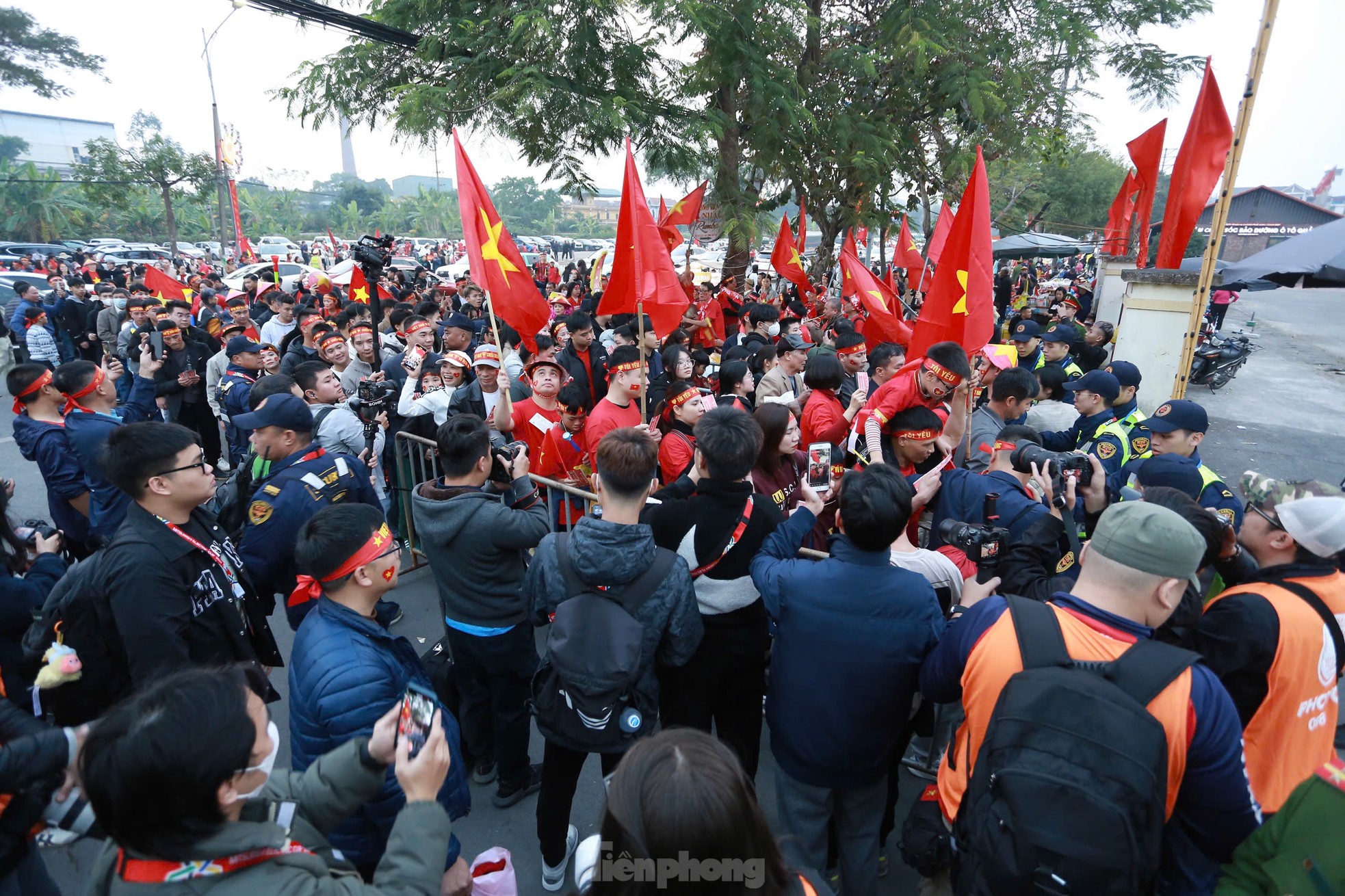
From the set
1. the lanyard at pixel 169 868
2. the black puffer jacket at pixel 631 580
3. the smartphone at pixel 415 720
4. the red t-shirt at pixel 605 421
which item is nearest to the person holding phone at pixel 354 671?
the smartphone at pixel 415 720

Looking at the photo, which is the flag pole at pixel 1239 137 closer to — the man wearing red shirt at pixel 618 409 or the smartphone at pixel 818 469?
the smartphone at pixel 818 469

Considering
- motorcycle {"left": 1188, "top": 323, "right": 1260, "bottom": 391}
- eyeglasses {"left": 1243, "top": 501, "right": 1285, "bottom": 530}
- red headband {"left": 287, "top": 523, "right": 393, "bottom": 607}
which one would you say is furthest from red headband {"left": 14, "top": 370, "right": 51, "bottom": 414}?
motorcycle {"left": 1188, "top": 323, "right": 1260, "bottom": 391}

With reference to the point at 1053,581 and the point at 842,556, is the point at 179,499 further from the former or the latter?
the point at 1053,581

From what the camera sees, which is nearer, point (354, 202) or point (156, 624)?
point (156, 624)

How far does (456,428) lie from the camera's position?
2.85 meters

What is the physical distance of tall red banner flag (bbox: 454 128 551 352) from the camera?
4.95m

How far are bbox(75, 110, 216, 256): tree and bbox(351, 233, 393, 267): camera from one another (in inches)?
1179

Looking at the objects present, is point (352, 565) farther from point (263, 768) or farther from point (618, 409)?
point (618, 409)

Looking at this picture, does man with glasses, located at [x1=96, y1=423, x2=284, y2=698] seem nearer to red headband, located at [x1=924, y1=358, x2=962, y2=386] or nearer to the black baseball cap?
the black baseball cap

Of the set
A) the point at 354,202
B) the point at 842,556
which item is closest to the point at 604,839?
the point at 842,556

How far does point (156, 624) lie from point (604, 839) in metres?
2.14

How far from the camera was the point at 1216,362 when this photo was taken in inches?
500

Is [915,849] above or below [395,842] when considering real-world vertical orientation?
below

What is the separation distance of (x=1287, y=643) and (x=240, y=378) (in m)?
6.72
